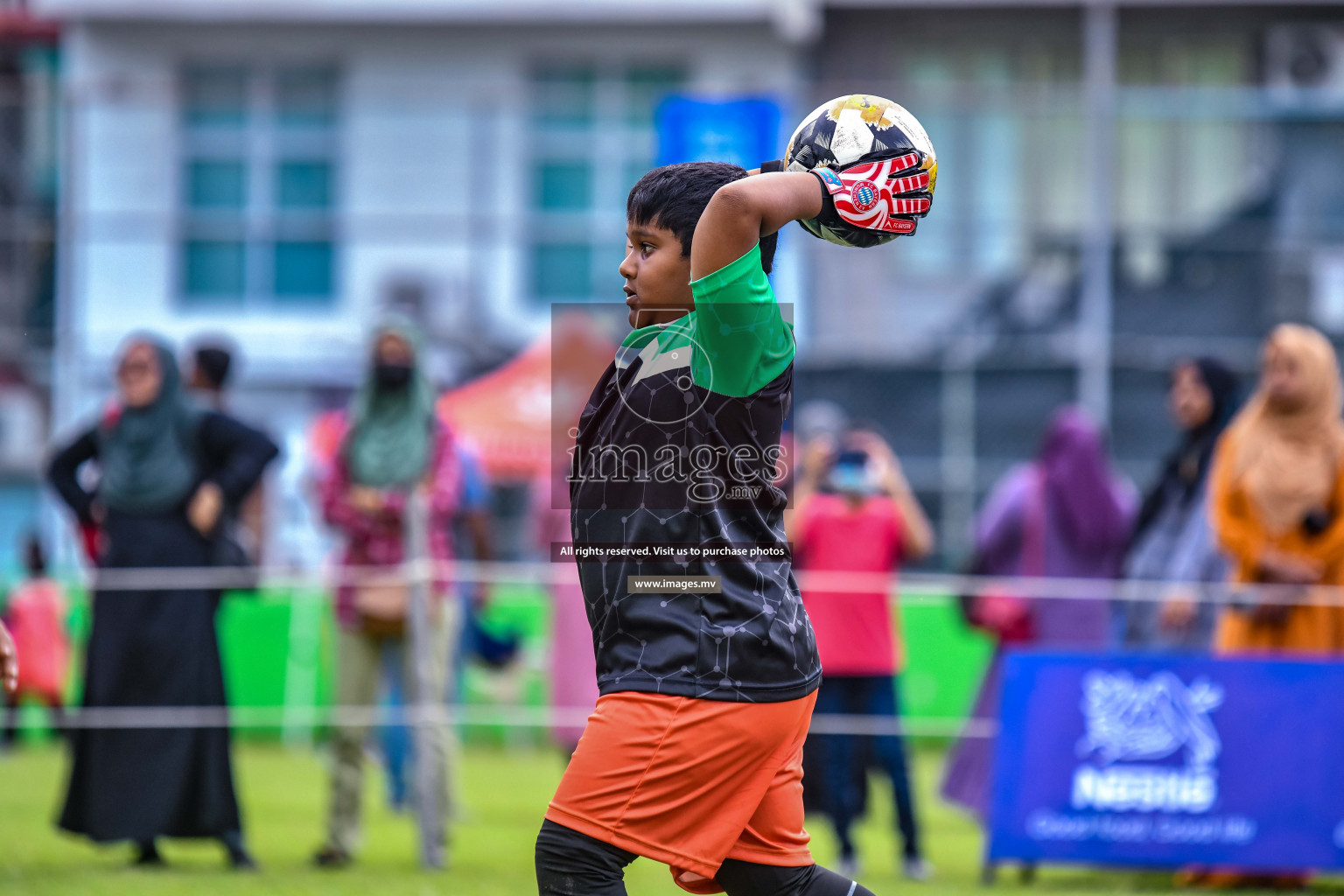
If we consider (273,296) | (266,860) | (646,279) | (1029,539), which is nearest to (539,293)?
(273,296)

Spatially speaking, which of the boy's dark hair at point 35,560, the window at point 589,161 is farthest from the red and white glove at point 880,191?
the window at point 589,161

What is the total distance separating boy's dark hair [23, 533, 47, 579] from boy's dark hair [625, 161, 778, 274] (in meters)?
9.86

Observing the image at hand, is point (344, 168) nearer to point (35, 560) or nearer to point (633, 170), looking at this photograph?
point (633, 170)

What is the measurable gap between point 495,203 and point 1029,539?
7697 mm

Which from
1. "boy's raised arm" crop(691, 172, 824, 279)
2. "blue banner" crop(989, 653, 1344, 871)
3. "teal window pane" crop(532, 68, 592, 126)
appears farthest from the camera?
"teal window pane" crop(532, 68, 592, 126)

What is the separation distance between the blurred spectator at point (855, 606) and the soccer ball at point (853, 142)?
387 cm

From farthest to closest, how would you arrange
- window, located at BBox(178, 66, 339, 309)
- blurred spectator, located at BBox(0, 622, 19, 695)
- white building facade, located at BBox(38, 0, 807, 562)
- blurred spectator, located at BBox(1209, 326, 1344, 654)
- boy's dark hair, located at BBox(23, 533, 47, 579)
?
window, located at BBox(178, 66, 339, 309) → white building facade, located at BBox(38, 0, 807, 562) → boy's dark hair, located at BBox(23, 533, 47, 579) → blurred spectator, located at BBox(1209, 326, 1344, 654) → blurred spectator, located at BBox(0, 622, 19, 695)

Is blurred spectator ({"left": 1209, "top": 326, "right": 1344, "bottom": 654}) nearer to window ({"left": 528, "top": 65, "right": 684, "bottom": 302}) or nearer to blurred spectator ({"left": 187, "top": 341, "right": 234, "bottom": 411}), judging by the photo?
blurred spectator ({"left": 187, "top": 341, "right": 234, "bottom": 411})

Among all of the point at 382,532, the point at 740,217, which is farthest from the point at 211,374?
the point at 740,217

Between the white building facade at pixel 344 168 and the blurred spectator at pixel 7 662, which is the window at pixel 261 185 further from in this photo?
→ the blurred spectator at pixel 7 662

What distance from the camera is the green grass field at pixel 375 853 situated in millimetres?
5980

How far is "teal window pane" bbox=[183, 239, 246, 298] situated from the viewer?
16656 millimetres

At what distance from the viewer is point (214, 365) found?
7.21 meters

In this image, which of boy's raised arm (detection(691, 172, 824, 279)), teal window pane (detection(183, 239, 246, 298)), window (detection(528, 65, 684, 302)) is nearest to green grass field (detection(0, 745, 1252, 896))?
boy's raised arm (detection(691, 172, 824, 279))
